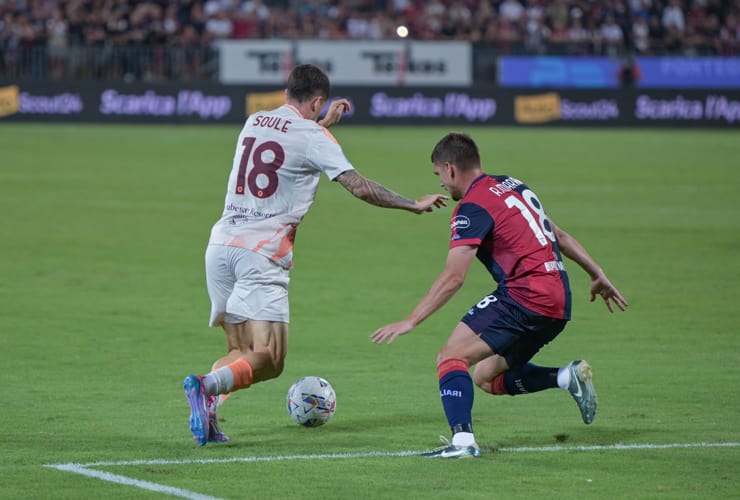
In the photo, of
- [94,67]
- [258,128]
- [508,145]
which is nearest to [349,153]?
[508,145]

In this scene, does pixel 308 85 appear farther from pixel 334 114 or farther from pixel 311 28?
pixel 311 28

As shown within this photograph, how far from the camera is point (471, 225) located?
727cm

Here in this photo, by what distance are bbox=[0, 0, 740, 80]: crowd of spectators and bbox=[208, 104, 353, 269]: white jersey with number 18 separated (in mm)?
30594

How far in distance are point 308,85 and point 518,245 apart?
1.54 meters

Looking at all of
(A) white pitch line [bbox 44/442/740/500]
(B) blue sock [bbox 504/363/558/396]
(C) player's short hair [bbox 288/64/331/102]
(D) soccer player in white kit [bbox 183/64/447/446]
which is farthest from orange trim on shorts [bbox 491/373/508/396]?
(C) player's short hair [bbox 288/64/331/102]

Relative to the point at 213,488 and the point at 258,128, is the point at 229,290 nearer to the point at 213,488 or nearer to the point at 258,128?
the point at 258,128

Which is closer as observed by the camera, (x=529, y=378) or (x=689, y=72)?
(x=529, y=378)

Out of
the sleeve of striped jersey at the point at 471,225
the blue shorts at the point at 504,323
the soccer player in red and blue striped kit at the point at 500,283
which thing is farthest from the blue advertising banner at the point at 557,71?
the sleeve of striped jersey at the point at 471,225

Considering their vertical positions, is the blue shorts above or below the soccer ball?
above

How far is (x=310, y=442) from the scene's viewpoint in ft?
25.4

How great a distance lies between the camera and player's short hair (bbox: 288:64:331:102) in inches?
305

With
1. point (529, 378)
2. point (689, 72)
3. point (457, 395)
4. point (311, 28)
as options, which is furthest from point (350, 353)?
point (311, 28)

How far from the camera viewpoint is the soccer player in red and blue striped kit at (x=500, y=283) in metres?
7.22

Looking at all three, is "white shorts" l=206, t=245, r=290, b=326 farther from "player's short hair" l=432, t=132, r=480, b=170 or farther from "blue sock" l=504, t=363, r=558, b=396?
"blue sock" l=504, t=363, r=558, b=396
